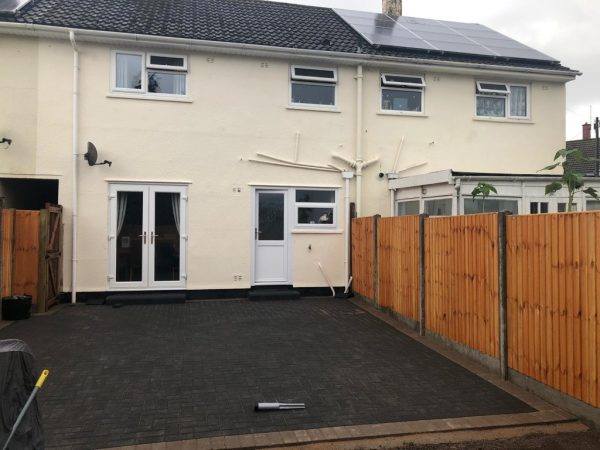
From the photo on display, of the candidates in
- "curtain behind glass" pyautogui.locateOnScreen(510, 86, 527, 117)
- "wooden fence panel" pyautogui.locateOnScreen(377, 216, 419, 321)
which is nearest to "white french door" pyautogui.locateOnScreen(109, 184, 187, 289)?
"wooden fence panel" pyautogui.locateOnScreen(377, 216, 419, 321)

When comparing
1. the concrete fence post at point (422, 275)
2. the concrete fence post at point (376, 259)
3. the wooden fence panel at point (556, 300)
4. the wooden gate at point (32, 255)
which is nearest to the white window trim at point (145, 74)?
the wooden gate at point (32, 255)

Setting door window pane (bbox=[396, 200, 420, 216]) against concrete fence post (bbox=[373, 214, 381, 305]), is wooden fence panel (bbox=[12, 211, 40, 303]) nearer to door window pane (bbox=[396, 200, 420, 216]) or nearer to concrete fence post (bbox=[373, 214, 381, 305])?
concrete fence post (bbox=[373, 214, 381, 305])

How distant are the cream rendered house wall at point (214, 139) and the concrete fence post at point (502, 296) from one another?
5966 millimetres

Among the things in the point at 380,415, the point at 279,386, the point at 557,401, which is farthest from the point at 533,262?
the point at 279,386

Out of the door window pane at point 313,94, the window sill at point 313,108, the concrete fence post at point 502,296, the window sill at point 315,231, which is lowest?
the concrete fence post at point 502,296

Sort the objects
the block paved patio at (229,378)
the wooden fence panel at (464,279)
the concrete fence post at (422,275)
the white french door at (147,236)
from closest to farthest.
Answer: the block paved patio at (229,378) → the wooden fence panel at (464,279) → the concrete fence post at (422,275) → the white french door at (147,236)

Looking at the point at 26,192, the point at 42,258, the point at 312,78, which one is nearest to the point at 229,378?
the point at 42,258

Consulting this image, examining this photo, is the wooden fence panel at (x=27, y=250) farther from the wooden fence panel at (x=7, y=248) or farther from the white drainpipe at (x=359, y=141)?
the white drainpipe at (x=359, y=141)

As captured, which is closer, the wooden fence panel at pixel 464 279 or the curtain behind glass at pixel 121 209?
the wooden fence panel at pixel 464 279

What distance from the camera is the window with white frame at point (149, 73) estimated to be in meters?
10.3

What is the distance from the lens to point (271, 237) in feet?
36.0

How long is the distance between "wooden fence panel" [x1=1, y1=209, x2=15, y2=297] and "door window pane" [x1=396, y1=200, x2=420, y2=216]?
786 centimetres

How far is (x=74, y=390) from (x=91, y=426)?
970 millimetres

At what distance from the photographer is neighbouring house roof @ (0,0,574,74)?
10.4m
